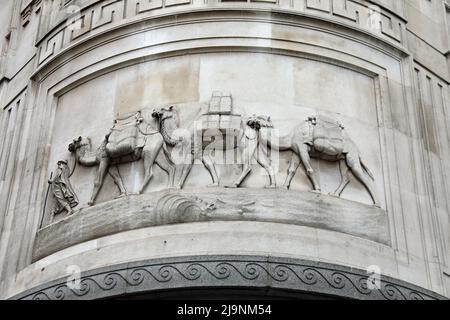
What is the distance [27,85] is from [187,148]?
419 cm

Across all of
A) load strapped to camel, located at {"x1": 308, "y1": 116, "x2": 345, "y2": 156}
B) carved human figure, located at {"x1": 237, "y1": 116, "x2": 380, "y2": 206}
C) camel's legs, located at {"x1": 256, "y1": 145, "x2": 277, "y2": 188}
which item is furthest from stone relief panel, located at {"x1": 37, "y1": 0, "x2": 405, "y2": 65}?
camel's legs, located at {"x1": 256, "y1": 145, "x2": 277, "y2": 188}

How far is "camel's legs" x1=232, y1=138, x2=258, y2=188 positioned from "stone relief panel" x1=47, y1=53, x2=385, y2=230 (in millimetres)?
15

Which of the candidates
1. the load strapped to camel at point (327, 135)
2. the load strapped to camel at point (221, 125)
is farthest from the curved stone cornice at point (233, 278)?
the load strapped to camel at point (221, 125)

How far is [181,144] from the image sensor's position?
16.8 m

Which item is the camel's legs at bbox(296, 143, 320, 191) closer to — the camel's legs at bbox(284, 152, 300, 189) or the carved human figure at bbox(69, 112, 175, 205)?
the camel's legs at bbox(284, 152, 300, 189)

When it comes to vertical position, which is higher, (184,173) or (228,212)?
(184,173)

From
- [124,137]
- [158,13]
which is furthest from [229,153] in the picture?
→ [158,13]

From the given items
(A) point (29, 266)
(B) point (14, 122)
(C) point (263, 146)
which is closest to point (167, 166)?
(C) point (263, 146)

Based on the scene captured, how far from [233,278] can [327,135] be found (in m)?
3.34

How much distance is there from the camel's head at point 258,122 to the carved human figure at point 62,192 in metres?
3.00

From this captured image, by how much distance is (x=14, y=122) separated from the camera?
1927 cm

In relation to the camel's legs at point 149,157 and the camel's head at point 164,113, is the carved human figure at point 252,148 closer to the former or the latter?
the camel's head at point 164,113

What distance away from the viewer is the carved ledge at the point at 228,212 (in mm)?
15789

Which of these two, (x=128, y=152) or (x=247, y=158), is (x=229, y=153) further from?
(x=128, y=152)
